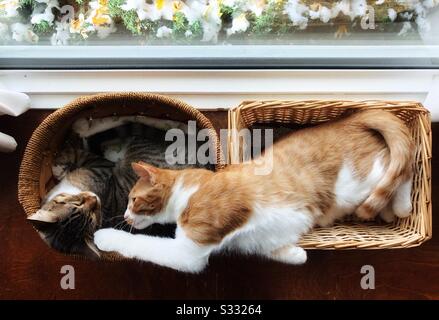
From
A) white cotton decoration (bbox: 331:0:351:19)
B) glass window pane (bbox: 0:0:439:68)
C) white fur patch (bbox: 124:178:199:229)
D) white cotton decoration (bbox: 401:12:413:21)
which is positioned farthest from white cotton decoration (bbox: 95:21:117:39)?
white cotton decoration (bbox: 401:12:413:21)

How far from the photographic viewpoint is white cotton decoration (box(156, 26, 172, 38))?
1.47 m

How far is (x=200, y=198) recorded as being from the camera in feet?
3.82

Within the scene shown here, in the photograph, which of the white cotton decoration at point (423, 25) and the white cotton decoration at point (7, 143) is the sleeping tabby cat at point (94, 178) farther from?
the white cotton decoration at point (423, 25)

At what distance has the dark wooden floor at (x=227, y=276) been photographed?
58.2 inches

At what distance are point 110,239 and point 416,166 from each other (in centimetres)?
83

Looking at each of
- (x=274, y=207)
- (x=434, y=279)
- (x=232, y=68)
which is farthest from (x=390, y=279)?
(x=232, y=68)

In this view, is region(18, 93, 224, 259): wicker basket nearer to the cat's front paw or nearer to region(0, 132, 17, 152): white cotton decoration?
the cat's front paw

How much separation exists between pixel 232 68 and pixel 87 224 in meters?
0.64

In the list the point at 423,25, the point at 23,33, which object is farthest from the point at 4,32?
the point at 423,25

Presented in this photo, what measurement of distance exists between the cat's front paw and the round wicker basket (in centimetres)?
22

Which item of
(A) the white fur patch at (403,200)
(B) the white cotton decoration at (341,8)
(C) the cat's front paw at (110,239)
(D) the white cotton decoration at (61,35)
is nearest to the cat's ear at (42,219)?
(C) the cat's front paw at (110,239)

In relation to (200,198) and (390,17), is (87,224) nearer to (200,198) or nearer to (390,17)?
(200,198)

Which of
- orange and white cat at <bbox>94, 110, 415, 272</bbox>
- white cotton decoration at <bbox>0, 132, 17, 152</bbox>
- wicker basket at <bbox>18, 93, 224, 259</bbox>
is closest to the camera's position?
orange and white cat at <bbox>94, 110, 415, 272</bbox>

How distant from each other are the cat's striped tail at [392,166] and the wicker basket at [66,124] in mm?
398
